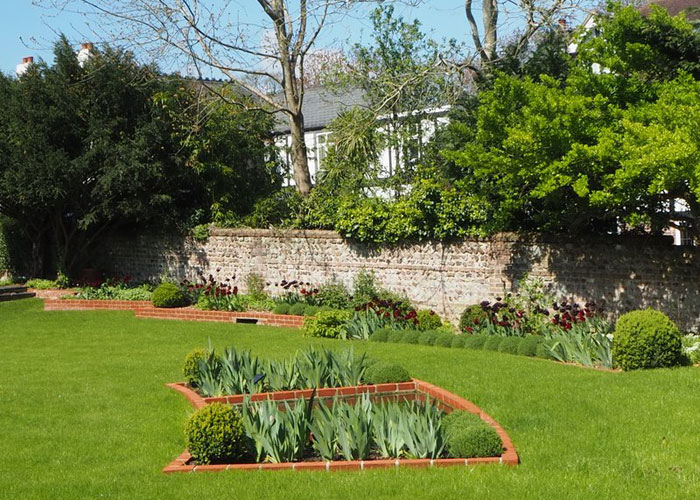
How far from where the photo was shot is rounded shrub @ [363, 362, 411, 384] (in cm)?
1100

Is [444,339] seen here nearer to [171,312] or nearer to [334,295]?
[334,295]

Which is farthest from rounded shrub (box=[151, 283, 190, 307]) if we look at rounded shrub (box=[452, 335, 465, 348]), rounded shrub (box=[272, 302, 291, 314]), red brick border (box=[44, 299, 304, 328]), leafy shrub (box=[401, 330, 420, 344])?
rounded shrub (box=[452, 335, 465, 348])

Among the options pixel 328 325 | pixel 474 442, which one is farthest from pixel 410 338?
pixel 474 442

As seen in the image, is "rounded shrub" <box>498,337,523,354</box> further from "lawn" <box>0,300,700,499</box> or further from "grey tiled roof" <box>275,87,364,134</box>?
"grey tiled roof" <box>275,87,364,134</box>

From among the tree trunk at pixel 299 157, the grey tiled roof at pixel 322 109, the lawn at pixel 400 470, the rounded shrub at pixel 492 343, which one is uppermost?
the grey tiled roof at pixel 322 109

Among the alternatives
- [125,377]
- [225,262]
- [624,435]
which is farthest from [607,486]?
[225,262]

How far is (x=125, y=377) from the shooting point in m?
12.7

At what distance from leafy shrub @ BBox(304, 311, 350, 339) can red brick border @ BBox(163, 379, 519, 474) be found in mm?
5437

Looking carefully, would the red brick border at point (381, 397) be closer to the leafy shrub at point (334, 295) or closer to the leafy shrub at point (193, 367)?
the leafy shrub at point (193, 367)

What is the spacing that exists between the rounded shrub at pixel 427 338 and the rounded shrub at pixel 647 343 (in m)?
4.29

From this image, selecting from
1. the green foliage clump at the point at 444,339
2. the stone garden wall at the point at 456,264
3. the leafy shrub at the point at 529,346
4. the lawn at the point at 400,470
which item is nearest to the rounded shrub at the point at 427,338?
the green foliage clump at the point at 444,339

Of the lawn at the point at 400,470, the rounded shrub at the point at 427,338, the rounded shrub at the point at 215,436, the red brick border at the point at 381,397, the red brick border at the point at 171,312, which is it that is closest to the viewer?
the lawn at the point at 400,470

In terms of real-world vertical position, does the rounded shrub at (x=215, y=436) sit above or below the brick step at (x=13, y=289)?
below

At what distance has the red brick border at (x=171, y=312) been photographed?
19.8 meters
